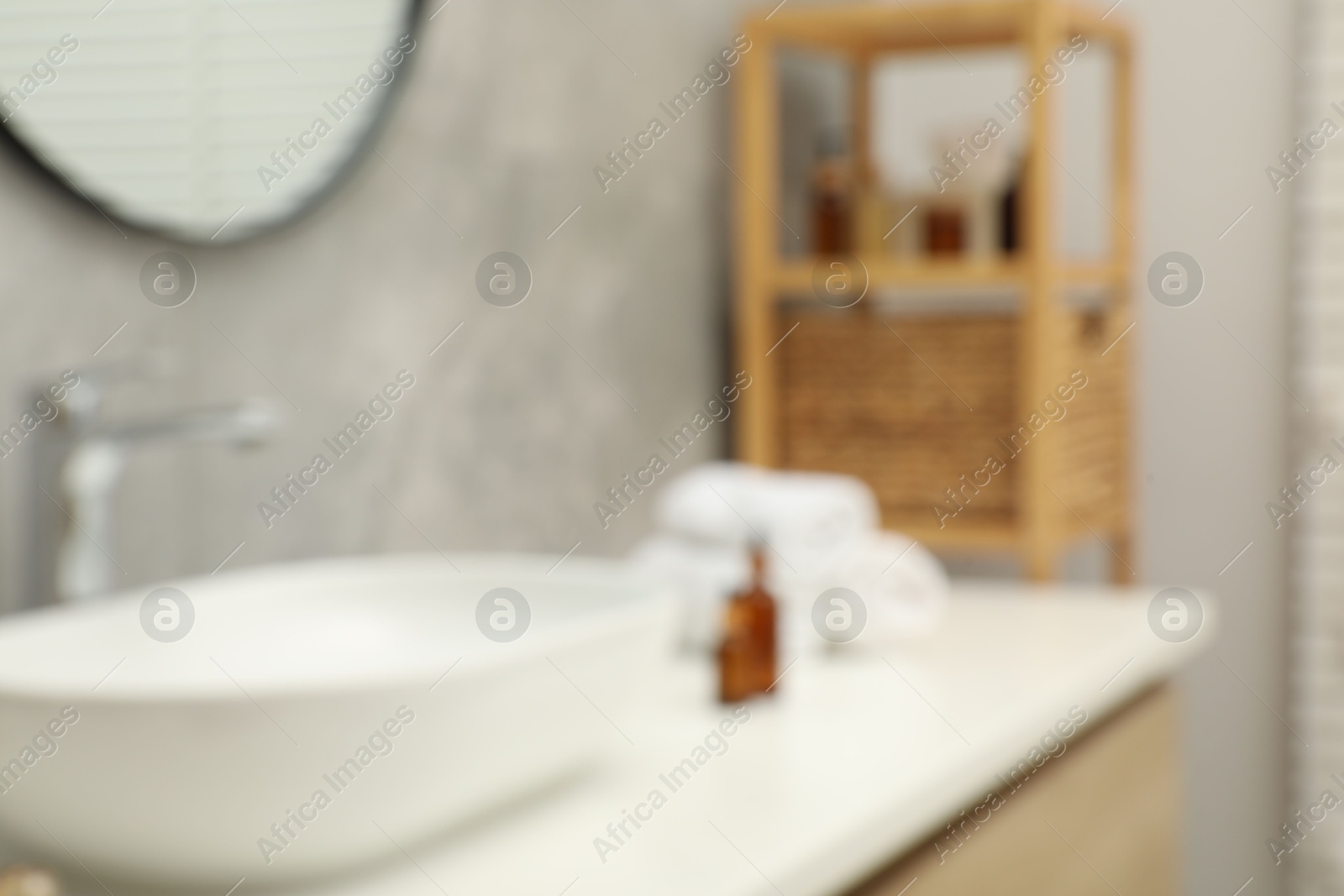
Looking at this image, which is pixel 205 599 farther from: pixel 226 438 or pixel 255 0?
pixel 255 0

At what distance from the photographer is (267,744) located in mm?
790

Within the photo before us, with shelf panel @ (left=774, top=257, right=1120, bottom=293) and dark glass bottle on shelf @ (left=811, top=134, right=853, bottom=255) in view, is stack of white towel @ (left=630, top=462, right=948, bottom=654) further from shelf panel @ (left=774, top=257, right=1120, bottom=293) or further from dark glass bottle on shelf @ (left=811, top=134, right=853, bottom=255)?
dark glass bottle on shelf @ (left=811, top=134, right=853, bottom=255)

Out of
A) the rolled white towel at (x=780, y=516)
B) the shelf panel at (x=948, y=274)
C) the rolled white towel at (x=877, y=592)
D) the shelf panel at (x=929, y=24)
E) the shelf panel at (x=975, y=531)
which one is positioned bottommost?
the shelf panel at (x=975, y=531)

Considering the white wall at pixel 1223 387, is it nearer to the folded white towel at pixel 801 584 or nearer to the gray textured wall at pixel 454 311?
the gray textured wall at pixel 454 311

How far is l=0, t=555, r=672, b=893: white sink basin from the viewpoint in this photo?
781 millimetres

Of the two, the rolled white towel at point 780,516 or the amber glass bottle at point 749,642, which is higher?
the rolled white towel at point 780,516

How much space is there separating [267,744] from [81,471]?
17.2 inches

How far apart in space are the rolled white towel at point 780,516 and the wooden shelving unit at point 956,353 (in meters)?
0.46

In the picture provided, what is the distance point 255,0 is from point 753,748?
0.84 metres

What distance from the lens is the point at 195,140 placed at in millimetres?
1288

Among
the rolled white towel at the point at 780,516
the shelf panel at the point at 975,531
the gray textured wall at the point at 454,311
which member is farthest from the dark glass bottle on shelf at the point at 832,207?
the rolled white towel at the point at 780,516

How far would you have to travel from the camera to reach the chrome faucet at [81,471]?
112 centimetres

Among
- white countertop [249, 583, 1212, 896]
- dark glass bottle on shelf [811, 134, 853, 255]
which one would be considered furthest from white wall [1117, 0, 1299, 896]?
white countertop [249, 583, 1212, 896]

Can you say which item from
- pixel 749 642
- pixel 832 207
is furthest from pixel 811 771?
pixel 832 207
